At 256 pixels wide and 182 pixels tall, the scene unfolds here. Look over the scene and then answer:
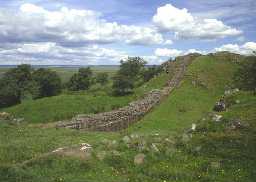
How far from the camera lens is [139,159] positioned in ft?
90.6

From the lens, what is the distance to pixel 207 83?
281 feet

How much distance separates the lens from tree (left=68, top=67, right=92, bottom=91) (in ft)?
385

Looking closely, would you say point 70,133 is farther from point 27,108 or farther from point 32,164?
point 27,108

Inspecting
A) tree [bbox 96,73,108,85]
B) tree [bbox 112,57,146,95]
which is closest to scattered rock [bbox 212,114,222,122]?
tree [bbox 112,57,146,95]

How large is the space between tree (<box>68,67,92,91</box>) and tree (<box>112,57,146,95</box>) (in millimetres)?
33456

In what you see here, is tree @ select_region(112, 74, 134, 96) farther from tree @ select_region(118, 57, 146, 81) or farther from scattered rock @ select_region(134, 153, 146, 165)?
scattered rock @ select_region(134, 153, 146, 165)

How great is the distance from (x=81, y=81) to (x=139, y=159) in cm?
9175

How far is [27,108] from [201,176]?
46.1m

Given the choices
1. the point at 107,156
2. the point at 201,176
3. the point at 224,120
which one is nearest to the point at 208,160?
the point at 201,176

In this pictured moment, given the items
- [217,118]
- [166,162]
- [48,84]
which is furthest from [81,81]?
[166,162]

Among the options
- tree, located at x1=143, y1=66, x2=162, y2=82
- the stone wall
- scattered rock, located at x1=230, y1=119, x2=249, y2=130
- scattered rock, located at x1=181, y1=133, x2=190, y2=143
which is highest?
tree, located at x1=143, y1=66, x2=162, y2=82

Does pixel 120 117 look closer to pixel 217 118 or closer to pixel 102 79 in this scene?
pixel 217 118

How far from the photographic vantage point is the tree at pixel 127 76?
7712 centimetres

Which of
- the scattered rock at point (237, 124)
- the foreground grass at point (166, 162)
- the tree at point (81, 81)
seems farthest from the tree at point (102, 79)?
the foreground grass at point (166, 162)
